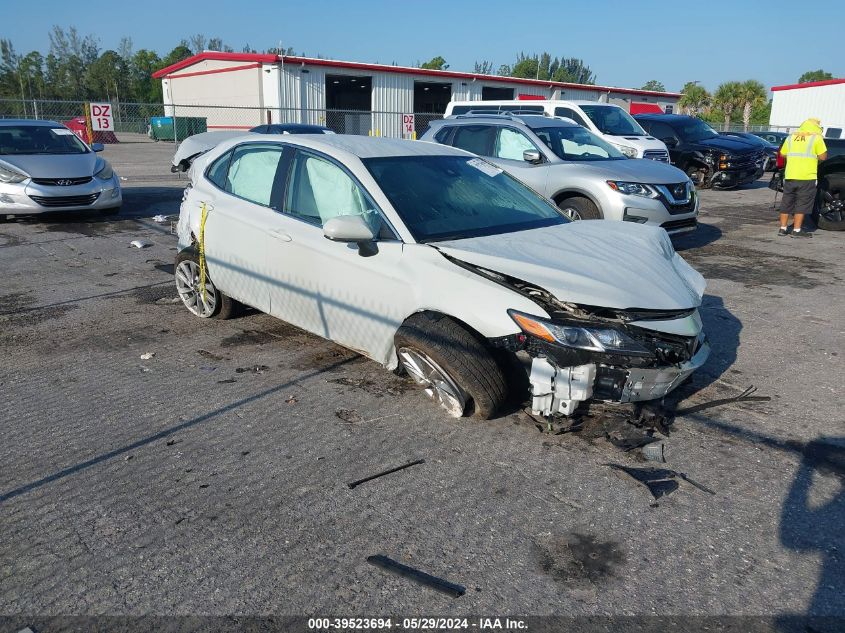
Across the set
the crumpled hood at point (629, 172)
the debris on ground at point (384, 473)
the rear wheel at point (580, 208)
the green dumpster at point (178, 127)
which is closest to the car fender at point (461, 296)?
the debris on ground at point (384, 473)

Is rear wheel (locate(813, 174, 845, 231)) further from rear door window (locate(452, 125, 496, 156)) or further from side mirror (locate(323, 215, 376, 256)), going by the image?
side mirror (locate(323, 215, 376, 256))

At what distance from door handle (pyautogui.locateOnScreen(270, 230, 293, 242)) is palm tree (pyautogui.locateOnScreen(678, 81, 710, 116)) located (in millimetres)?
62042

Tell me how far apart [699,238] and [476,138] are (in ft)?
13.1

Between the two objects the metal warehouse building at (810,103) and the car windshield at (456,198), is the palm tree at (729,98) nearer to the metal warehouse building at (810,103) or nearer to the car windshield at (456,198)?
the metal warehouse building at (810,103)

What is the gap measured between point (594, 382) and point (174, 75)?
46.9 meters

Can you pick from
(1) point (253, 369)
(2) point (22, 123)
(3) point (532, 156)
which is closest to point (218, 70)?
(2) point (22, 123)

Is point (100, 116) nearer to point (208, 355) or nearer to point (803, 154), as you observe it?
point (208, 355)

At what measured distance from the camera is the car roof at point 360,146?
5094mm

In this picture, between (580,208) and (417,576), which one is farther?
(580,208)

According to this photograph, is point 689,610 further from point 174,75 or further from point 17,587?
point 174,75

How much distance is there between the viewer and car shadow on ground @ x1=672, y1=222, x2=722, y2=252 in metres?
10.7

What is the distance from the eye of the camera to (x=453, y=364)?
13.3 ft

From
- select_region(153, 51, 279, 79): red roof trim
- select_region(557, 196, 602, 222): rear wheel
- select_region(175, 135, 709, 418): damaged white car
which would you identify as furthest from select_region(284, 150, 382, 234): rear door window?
select_region(153, 51, 279, 79): red roof trim

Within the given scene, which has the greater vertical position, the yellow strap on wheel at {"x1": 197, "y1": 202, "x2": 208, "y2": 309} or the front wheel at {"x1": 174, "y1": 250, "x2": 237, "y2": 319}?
the yellow strap on wheel at {"x1": 197, "y1": 202, "x2": 208, "y2": 309}
